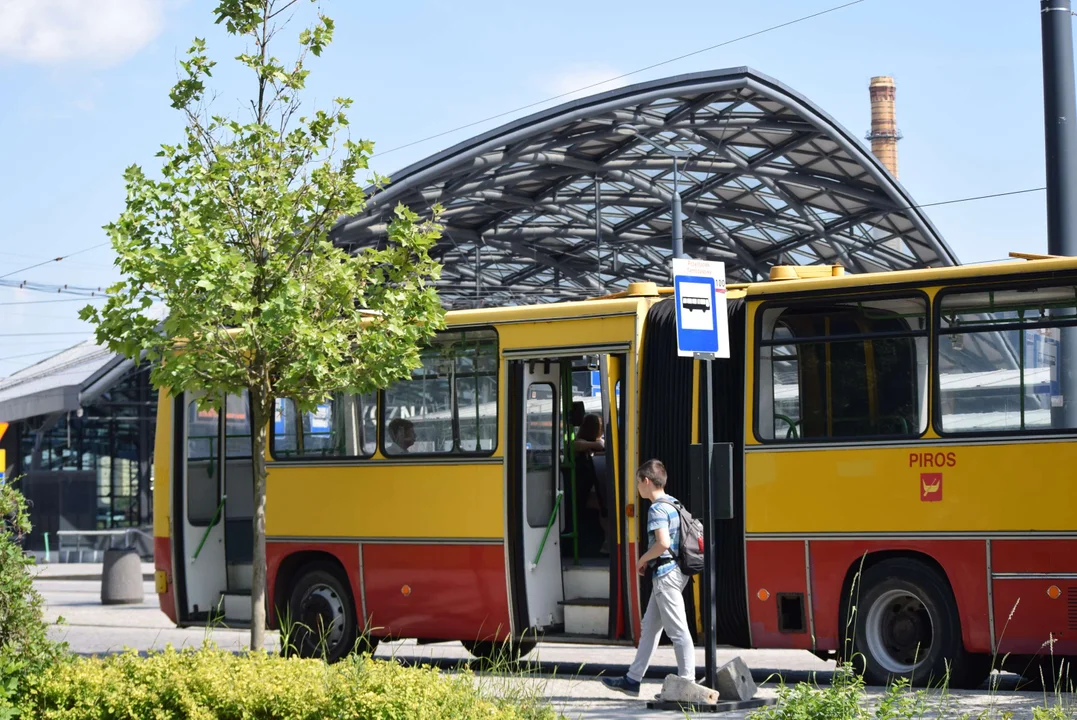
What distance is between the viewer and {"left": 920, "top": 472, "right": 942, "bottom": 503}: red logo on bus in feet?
35.7

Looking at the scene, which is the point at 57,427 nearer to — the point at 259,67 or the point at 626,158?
the point at 626,158

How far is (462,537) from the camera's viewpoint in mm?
12977

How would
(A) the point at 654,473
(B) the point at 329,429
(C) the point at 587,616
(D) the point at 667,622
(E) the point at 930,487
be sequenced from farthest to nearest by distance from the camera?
(B) the point at 329,429
(C) the point at 587,616
(E) the point at 930,487
(A) the point at 654,473
(D) the point at 667,622

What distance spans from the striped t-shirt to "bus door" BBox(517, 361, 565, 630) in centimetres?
226

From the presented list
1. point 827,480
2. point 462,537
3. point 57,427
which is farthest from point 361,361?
point 57,427

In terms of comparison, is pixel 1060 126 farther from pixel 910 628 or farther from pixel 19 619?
pixel 19 619

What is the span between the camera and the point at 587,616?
41.4ft

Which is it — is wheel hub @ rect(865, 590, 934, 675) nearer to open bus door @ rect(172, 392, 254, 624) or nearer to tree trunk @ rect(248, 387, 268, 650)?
tree trunk @ rect(248, 387, 268, 650)

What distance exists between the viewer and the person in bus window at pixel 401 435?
1350 cm

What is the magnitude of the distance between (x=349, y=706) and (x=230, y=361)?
17.9 feet

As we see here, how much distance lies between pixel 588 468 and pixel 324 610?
2.94 m

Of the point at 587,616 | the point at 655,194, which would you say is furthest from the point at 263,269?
the point at 655,194

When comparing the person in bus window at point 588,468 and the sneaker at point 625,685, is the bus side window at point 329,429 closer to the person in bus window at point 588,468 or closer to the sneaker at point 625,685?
the person in bus window at point 588,468

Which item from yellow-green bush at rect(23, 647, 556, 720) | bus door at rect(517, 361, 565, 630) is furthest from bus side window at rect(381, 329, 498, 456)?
yellow-green bush at rect(23, 647, 556, 720)
